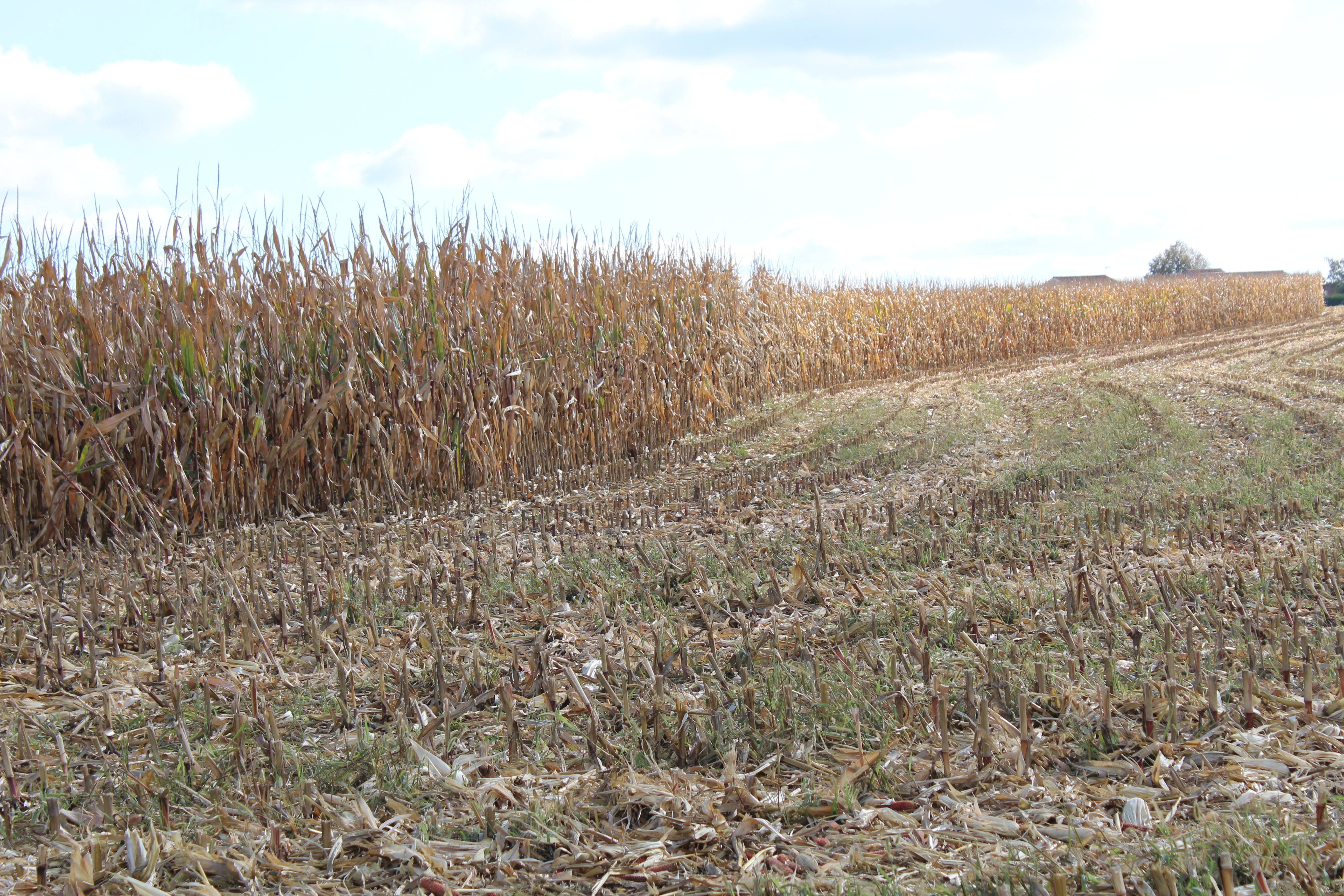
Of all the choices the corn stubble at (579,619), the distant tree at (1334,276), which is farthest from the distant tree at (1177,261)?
the corn stubble at (579,619)

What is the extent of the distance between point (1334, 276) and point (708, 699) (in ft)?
318

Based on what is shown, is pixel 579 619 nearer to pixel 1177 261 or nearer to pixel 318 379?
pixel 318 379

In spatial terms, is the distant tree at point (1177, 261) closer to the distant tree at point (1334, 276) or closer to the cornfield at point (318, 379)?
the distant tree at point (1334, 276)

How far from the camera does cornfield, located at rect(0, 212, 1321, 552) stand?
7316 millimetres

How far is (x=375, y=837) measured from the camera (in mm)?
2990

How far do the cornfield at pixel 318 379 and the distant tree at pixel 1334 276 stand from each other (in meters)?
80.4

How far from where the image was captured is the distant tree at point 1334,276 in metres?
74.6

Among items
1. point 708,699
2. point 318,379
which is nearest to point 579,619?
point 708,699

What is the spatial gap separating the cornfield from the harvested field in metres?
0.58

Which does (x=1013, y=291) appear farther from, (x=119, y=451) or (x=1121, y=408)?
(x=119, y=451)

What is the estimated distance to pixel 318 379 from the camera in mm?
8297

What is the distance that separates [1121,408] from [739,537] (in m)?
8.60

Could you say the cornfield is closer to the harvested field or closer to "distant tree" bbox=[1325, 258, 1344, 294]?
the harvested field

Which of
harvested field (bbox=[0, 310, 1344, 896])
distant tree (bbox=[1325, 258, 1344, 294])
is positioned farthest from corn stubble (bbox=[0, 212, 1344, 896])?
distant tree (bbox=[1325, 258, 1344, 294])
